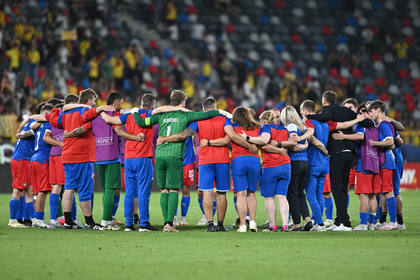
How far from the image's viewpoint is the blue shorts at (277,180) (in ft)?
41.8

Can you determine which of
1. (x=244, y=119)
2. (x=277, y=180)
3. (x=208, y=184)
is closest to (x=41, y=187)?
(x=208, y=184)

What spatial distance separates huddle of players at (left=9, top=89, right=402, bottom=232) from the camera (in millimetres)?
12539

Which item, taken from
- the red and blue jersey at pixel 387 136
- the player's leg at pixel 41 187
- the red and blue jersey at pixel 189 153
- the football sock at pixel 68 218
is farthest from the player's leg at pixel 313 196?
the player's leg at pixel 41 187

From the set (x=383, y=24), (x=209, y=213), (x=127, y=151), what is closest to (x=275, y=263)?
(x=209, y=213)

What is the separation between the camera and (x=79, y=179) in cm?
1305

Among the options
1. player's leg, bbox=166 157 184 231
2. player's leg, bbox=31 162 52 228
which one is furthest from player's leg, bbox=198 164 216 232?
player's leg, bbox=31 162 52 228

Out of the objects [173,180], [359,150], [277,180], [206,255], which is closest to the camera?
[206,255]

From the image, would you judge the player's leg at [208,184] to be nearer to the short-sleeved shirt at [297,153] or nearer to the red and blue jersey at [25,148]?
the short-sleeved shirt at [297,153]

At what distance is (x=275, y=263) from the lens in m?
8.71

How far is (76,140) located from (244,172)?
3026 mm

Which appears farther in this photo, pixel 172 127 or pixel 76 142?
pixel 76 142

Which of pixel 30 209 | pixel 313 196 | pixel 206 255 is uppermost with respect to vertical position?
pixel 313 196

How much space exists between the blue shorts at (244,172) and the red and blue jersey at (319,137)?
1325 mm

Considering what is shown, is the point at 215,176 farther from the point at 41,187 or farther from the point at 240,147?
the point at 41,187
